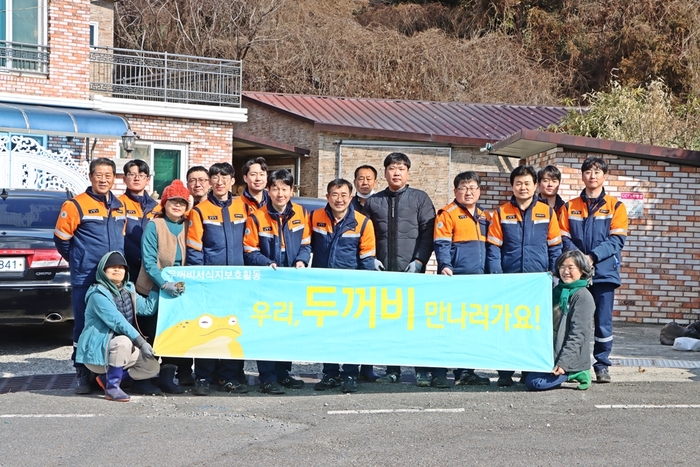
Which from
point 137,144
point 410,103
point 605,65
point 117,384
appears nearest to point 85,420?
point 117,384

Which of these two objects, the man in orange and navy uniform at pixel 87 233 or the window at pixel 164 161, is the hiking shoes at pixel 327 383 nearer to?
the man in orange and navy uniform at pixel 87 233

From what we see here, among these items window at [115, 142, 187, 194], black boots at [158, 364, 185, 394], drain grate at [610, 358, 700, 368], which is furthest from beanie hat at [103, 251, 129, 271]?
window at [115, 142, 187, 194]

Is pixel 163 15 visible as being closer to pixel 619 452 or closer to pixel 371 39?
pixel 371 39

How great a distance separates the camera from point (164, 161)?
22750 mm

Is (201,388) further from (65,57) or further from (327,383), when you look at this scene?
(65,57)

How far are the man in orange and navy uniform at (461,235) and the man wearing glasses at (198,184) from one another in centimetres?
214

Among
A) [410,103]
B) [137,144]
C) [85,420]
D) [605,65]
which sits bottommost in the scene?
[85,420]

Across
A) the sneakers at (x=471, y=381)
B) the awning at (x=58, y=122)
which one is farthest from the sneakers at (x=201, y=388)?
the awning at (x=58, y=122)

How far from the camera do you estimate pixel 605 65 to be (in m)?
34.8

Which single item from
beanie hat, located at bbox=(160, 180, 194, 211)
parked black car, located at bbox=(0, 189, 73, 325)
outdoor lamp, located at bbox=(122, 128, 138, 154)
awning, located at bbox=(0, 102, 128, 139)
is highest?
awning, located at bbox=(0, 102, 128, 139)

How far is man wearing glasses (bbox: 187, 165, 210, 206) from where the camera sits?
817cm

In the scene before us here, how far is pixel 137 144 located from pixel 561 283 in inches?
642

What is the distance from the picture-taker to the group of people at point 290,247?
24.4 feet

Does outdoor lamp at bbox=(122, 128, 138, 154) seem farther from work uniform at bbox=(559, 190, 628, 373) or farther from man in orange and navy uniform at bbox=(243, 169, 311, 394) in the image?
work uniform at bbox=(559, 190, 628, 373)
